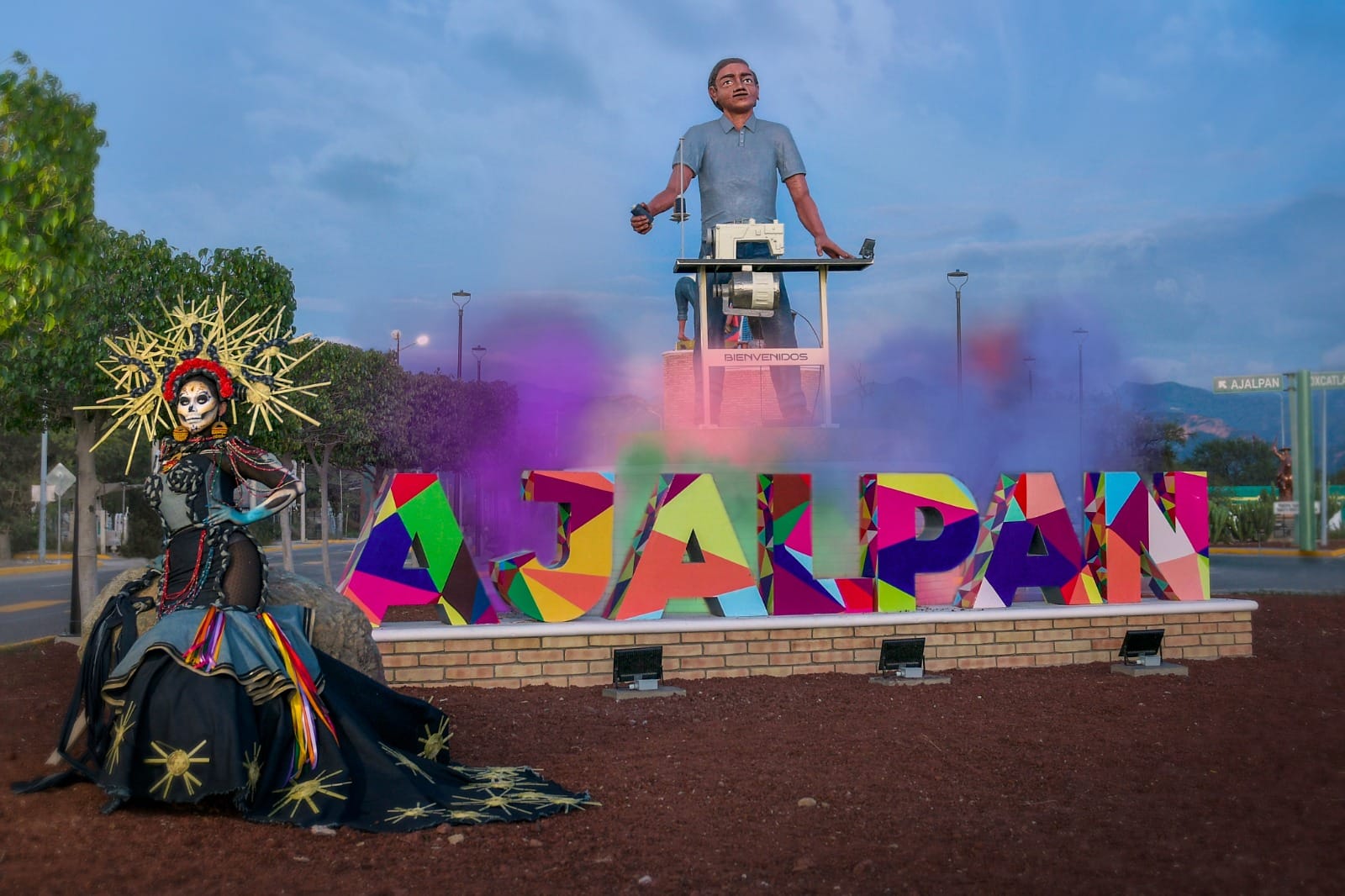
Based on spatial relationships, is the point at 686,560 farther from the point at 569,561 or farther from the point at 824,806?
the point at 824,806

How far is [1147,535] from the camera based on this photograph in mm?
11688

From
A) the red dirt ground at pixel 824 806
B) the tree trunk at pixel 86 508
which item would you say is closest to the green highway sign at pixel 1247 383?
the red dirt ground at pixel 824 806

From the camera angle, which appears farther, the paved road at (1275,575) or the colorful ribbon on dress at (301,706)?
the paved road at (1275,575)

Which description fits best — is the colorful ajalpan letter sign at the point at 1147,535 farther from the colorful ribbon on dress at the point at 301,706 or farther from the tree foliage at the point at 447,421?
the tree foliage at the point at 447,421

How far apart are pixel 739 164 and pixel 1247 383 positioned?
76.4 feet

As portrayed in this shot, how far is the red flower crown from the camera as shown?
6387 mm

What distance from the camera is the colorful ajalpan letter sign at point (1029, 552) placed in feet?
36.8

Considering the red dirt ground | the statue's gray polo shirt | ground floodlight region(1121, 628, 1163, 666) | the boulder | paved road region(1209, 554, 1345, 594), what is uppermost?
the statue's gray polo shirt

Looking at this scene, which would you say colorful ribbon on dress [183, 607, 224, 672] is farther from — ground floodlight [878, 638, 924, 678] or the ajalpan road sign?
the ajalpan road sign

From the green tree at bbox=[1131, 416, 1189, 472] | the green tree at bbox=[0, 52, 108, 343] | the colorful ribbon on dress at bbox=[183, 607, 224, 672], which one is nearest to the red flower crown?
the colorful ribbon on dress at bbox=[183, 607, 224, 672]

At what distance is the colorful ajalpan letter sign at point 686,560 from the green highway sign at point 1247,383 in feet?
80.2

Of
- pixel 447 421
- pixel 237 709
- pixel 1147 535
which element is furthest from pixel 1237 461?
pixel 237 709

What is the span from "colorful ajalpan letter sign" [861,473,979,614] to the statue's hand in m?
6.26

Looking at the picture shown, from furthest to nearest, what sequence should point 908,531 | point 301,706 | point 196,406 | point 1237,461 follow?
point 1237,461 → point 908,531 → point 196,406 → point 301,706
